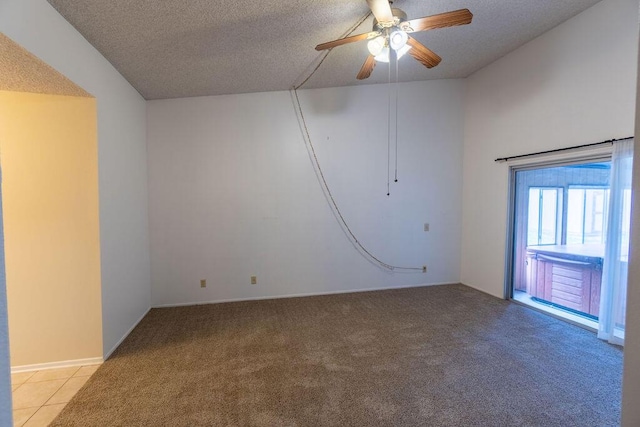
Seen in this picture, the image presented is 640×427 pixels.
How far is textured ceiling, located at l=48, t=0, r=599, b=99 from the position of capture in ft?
7.39

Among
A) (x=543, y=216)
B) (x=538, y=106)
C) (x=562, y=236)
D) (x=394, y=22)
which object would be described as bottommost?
(x=562, y=236)

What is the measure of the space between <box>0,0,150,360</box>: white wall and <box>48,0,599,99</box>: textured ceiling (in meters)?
0.18

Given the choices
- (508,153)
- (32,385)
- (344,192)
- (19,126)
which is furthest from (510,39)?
(32,385)

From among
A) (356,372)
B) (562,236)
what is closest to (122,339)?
(356,372)

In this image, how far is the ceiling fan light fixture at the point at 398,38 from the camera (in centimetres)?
224

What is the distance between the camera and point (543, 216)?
147 inches

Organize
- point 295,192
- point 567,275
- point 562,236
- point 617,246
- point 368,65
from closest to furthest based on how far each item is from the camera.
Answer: point 617,246 < point 368,65 < point 567,275 < point 562,236 < point 295,192

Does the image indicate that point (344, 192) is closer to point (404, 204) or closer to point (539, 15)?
point (404, 204)

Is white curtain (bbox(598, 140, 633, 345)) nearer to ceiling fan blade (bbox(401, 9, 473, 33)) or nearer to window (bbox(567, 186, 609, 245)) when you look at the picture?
window (bbox(567, 186, 609, 245))

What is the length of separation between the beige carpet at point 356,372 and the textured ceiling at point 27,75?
232 cm

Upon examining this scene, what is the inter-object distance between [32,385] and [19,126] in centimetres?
209

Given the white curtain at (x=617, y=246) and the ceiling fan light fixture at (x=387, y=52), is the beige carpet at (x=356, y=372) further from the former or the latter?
the ceiling fan light fixture at (x=387, y=52)

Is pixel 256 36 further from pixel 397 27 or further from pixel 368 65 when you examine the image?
pixel 397 27

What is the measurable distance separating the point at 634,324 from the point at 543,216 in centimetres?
366
